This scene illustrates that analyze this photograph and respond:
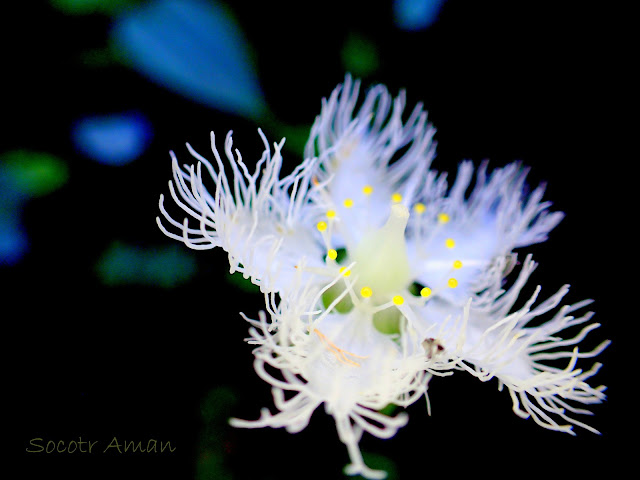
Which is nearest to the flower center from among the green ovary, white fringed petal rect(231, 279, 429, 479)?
the green ovary

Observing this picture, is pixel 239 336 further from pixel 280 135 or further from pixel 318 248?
pixel 280 135

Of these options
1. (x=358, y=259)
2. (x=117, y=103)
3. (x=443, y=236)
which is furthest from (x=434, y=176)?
(x=117, y=103)

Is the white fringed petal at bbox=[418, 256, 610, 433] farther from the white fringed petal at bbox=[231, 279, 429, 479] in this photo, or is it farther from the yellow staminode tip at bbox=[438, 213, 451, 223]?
the yellow staminode tip at bbox=[438, 213, 451, 223]

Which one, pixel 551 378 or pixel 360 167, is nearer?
pixel 551 378

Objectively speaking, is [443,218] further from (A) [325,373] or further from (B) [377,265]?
(A) [325,373]

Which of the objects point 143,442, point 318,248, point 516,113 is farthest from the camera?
point 516,113

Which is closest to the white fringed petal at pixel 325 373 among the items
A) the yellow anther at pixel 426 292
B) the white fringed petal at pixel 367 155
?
the yellow anther at pixel 426 292

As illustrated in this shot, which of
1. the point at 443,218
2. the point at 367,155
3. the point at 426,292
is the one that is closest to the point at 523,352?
the point at 426,292
